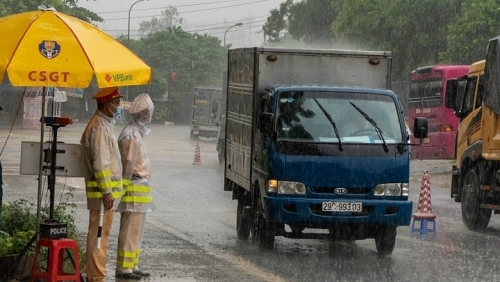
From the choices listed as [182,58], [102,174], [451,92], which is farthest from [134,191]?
[182,58]

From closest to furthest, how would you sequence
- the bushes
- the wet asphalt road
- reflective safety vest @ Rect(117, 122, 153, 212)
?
the bushes < reflective safety vest @ Rect(117, 122, 153, 212) < the wet asphalt road

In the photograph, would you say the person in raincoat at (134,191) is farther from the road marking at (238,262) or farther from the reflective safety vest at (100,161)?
the road marking at (238,262)

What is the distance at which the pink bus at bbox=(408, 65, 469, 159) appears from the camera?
32.5 m

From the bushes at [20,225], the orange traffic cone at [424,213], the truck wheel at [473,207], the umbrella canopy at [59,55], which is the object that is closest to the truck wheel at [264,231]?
the bushes at [20,225]

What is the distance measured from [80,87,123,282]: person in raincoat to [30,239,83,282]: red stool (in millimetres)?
427

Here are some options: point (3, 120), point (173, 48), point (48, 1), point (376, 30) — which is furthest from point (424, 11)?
point (173, 48)

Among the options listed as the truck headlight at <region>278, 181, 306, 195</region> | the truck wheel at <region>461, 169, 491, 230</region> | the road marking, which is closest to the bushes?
the road marking

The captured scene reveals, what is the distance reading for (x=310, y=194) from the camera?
12852 mm

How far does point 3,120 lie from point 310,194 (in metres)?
59.6

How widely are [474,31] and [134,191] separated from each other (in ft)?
117

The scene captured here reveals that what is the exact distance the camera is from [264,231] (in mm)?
13344

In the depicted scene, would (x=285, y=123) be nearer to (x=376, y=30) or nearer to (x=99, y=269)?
(x=99, y=269)

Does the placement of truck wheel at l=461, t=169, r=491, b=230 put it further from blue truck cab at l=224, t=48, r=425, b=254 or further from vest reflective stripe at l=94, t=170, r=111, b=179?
vest reflective stripe at l=94, t=170, r=111, b=179

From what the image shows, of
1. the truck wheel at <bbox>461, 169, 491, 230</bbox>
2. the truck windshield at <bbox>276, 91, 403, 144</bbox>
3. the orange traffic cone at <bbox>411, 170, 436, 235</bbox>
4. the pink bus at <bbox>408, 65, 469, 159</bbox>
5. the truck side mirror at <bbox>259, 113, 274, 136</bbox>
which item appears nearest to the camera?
the truck side mirror at <bbox>259, 113, 274, 136</bbox>
